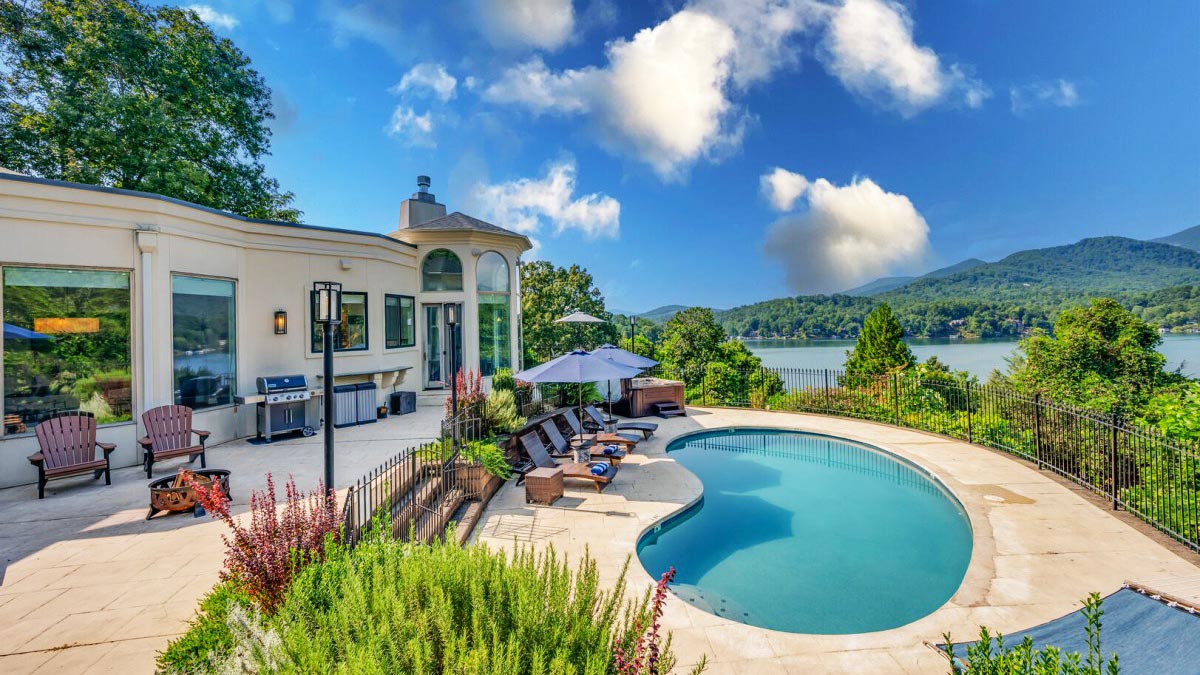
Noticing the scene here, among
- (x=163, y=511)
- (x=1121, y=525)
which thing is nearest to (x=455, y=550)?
(x=163, y=511)

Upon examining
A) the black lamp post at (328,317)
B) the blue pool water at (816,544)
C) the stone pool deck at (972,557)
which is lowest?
the blue pool water at (816,544)

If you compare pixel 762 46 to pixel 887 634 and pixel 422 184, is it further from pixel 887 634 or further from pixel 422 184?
pixel 887 634

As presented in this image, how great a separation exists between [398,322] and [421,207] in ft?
17.6

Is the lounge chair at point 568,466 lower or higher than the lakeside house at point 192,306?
lower

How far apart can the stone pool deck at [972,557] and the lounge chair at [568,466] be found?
0.67 feet

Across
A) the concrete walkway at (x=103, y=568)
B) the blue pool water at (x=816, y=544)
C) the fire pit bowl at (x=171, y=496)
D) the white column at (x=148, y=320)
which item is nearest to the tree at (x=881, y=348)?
the blue pool water at (x=816, y=544)

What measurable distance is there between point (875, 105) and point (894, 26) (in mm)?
16613

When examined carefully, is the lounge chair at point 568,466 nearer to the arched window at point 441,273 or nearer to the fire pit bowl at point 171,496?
the fire pit bowl at point 171,496

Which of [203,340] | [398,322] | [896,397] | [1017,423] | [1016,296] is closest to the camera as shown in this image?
[203,340]

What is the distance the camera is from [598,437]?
8812 millimetres

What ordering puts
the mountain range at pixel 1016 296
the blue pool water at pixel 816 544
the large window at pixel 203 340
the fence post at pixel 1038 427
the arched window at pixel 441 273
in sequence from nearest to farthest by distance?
the blue pool water at pixel 816 544 → the fence post at pixel 1038 427 → the large window at pixel 203 340 → the arched window at pixel 441 273 → the mountain range at pixel 1016 296

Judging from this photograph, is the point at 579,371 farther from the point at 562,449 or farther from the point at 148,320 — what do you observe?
the point at 148,320

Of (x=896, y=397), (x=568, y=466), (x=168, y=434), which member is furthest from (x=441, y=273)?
(x=896, y=397)

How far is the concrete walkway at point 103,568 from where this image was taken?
122 inches
